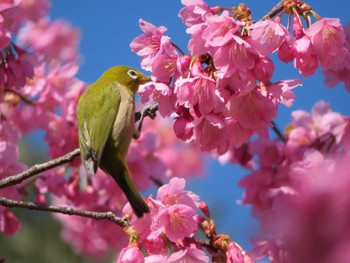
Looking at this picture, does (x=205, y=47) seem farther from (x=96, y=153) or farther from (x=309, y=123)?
(x=309, y=123)

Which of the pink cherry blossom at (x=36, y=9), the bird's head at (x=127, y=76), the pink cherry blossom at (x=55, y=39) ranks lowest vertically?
the bird's head at (x=127, y=76)

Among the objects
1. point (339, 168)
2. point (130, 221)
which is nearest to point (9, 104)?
point (130, 221)

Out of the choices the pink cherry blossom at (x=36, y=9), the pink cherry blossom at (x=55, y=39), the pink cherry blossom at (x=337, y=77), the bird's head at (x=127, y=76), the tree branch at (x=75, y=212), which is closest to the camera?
the tree branch at (x=75, y=212)

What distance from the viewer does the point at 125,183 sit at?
197 centimetres

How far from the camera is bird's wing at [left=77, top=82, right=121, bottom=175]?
6.27ft

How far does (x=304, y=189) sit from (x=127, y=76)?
7.05 feet

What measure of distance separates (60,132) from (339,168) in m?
2.69

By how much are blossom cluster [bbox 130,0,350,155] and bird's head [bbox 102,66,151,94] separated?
0.71 m

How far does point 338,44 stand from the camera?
1.62 meters

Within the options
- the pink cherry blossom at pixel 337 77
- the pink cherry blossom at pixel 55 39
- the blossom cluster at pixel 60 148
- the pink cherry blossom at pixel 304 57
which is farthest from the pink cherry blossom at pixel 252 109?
the pink cherry blossom at pixel 55 39

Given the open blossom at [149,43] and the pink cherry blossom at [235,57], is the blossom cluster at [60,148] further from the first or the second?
the pink cherry blossom at [235,57]

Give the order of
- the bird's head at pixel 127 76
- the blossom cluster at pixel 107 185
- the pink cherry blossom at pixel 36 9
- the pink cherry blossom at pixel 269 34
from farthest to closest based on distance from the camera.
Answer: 1. the pink cherry blossom at pixel 36 9
2. the blossom cluster at pixel 107 185
3. the bird's head at pixel 127 76
4. the pink cherry blossom at pixel 269 34

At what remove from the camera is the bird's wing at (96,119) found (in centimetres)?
191

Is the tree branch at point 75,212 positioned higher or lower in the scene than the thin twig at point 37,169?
lower
